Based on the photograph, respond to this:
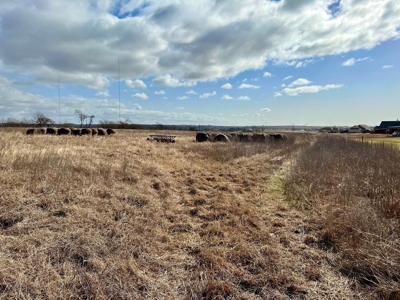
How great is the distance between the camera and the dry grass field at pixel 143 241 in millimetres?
2930

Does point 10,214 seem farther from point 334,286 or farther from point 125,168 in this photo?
point 334,286

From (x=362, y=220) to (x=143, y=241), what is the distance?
3828 mm

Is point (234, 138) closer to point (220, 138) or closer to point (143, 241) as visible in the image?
point (220, 138)

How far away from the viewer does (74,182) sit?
6.11 metres

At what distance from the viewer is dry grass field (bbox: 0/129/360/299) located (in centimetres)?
293

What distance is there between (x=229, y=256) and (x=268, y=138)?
26363 mm

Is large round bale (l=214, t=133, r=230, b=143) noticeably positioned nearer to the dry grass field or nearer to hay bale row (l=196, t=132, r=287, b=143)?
hay bale row (l=196, t=132, r=287, b=143)

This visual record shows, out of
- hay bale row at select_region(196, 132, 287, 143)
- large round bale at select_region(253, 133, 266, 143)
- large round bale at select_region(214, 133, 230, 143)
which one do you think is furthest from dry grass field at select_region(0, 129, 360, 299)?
large round bale at select_region(253, 133, 266, 143)

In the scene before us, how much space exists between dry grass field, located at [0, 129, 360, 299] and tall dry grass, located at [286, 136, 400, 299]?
0.93 ft

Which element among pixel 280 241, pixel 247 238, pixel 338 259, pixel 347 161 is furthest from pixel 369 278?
pixel 347 161

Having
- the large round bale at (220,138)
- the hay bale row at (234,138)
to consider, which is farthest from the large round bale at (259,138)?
the large round bale at (220,138)

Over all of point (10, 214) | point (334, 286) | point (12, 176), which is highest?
point (12, 176)

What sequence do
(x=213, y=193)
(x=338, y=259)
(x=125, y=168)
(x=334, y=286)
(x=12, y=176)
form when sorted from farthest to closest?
1. (x=125, y=168)
2. (x=213, y=193)
3. (x=12, y=176)
4. (x=338, y=259)
5. (x=334, y=286)

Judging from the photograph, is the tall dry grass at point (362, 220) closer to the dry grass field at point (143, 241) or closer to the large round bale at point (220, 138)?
the dry grass field at point (143, 241)
